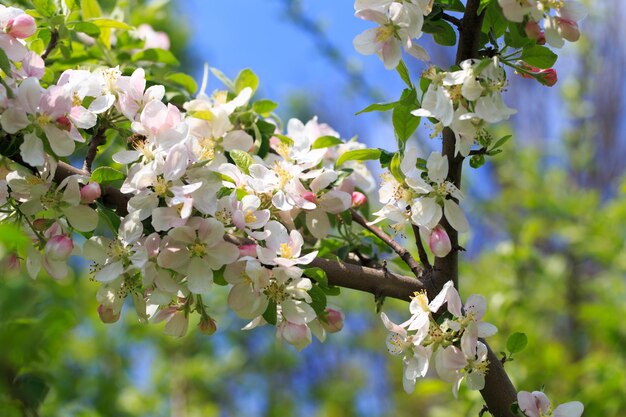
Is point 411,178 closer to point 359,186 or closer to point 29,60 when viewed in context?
point 359,186

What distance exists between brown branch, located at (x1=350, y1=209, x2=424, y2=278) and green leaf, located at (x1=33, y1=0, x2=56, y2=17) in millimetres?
622

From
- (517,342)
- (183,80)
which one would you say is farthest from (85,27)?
(517,342)

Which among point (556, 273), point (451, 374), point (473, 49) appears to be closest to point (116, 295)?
point (451, 374)

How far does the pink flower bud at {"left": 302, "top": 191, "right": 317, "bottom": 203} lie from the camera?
114cm

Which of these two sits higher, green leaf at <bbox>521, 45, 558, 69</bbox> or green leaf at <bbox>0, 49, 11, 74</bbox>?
green leaf at <bbox>521, 45, 558, 69</bbox>

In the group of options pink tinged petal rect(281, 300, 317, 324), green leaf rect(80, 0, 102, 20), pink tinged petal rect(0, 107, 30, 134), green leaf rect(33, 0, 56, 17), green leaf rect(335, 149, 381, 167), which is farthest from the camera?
green leaf rect(80, 0, 102, 20)

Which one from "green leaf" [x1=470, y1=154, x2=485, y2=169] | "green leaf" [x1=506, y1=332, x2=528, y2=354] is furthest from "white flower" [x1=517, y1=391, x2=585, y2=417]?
"green leaf" [x1=470, y1=154, x2=485, y2=169]

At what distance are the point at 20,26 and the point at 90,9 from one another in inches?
20.2

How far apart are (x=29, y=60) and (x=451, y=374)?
75 centimetres

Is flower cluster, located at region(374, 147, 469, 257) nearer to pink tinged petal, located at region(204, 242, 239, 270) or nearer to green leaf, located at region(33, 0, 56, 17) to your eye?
pink tinged petal, located at region(204, 242, 239, 270)

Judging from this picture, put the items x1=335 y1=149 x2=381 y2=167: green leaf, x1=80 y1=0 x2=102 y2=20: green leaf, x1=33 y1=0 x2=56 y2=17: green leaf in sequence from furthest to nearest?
x1=80 y1=0 x2=102 y2=20: green leaf
x1=33 y1=0 x2=56 y2=17: green leaf
x1=335 y1=149 x2=381 y2=167: green leaf

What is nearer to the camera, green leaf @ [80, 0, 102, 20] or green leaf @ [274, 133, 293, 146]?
green leaf @ [274, 133, 293, 146]

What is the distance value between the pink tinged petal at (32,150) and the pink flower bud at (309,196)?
381 mm

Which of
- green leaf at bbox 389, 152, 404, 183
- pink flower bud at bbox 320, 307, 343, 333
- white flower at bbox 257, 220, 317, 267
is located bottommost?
pink flower bud at bbox 320, 307, 343, 333
